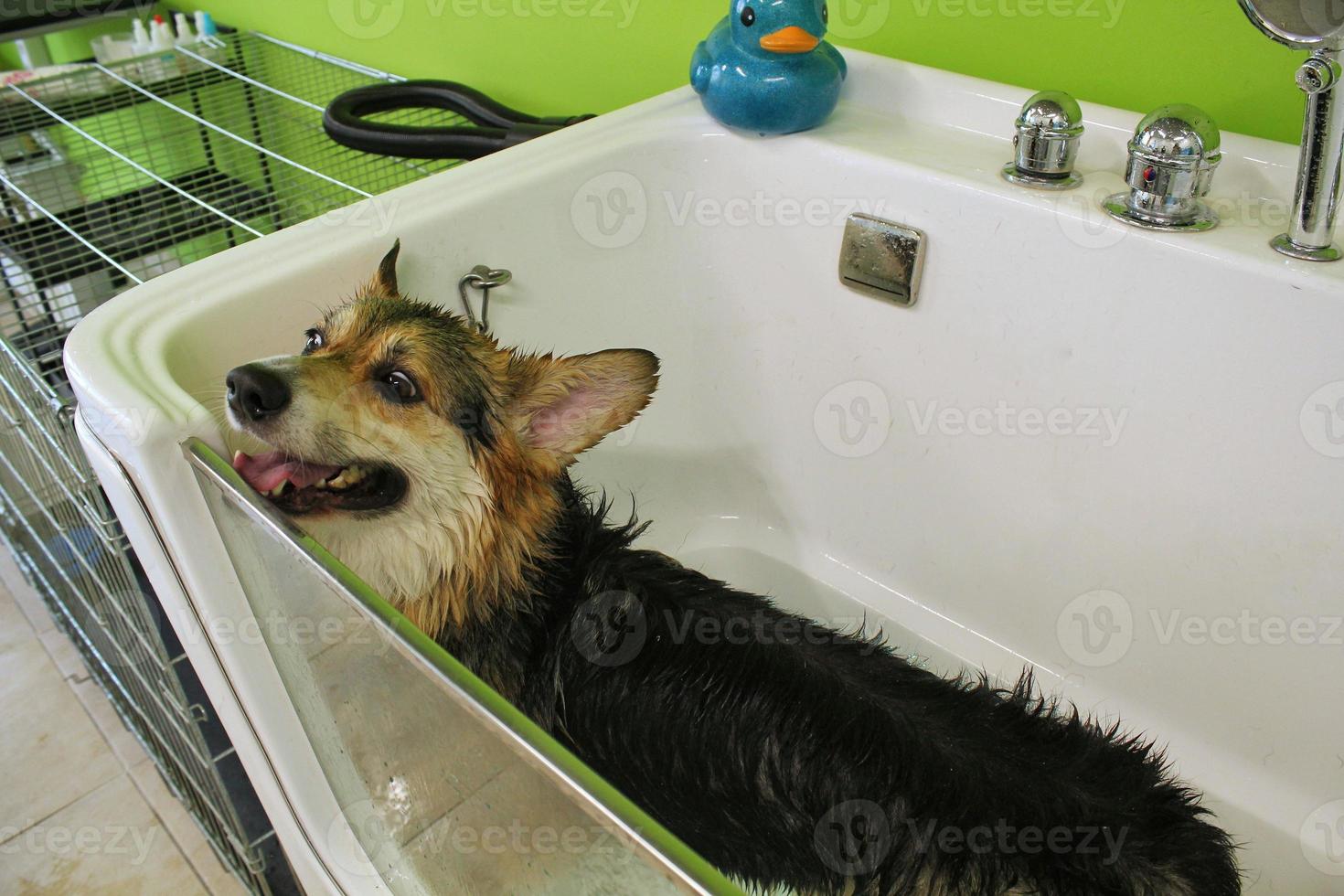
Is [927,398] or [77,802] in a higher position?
[927,398]

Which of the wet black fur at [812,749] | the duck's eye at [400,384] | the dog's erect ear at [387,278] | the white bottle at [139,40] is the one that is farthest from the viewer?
the white bottle at [139,40]

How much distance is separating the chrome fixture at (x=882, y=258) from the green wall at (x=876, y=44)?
0.30 meters

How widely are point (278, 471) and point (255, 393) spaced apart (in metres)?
0.11

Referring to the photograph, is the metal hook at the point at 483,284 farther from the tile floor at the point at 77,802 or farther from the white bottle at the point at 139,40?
the white bottle at the point at 139,40

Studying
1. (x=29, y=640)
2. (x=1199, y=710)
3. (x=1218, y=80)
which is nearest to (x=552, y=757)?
(x=1199, y=710)

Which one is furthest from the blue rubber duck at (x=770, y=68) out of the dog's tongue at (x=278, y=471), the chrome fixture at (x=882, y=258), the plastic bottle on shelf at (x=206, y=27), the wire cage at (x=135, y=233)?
the plastic bottle on shelf at (x=206, y=27)

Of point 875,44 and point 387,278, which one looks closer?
point 387,278

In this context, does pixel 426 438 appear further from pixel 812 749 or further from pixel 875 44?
pixel 875 44

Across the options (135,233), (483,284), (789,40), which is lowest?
(135,233)

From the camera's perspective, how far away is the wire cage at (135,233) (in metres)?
1.37

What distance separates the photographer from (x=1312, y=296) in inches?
44.9

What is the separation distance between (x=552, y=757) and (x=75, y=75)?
7.59ft

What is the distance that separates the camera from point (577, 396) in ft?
3.68

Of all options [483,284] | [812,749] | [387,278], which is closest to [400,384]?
[387,278]
